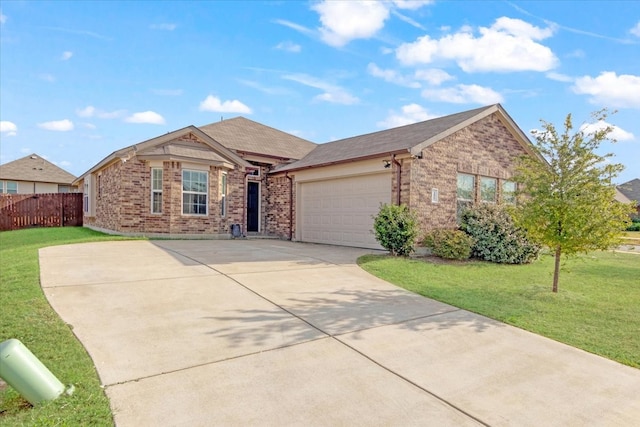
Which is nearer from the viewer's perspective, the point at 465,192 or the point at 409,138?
the point at 409,138

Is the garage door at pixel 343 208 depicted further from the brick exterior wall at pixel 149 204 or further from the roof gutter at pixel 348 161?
the brick exterior wall at pixel 149 204

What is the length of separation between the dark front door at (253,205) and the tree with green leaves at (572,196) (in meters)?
11.8

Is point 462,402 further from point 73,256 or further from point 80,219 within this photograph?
point 80,219

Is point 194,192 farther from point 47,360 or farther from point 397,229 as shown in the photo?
point 47,360

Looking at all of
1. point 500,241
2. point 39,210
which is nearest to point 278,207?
point 500,241

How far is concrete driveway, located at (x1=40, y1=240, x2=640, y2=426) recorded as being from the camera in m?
2.87

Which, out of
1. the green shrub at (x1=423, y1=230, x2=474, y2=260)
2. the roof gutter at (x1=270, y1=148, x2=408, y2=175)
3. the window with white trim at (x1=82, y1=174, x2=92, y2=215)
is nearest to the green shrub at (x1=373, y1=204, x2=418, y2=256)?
A: the green shrub at (x1=423, y1=230, x2=474, y2=260)

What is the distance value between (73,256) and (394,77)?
508 inches

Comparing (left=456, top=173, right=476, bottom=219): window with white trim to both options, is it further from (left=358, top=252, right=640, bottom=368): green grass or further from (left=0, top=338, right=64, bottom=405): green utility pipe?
(left=0, top=338, right=64, bottom=405): green utility pipe

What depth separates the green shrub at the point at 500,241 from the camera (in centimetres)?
1071

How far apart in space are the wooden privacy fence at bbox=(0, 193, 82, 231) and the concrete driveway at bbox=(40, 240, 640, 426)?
1774cm

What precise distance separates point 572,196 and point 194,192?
12.0 meters

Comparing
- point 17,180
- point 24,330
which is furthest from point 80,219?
point 24,330

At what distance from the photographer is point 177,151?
13.8 metres
